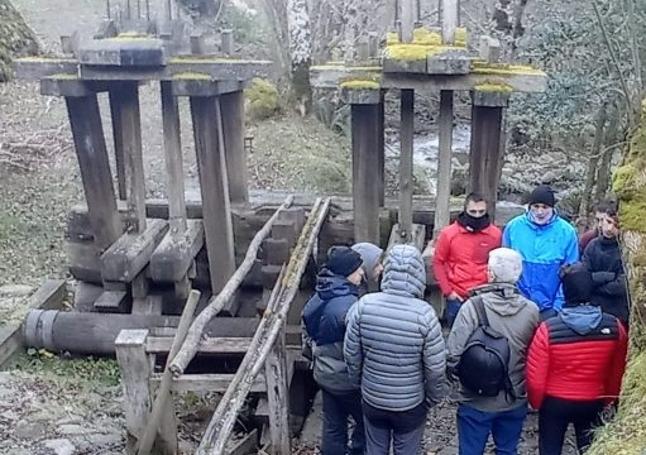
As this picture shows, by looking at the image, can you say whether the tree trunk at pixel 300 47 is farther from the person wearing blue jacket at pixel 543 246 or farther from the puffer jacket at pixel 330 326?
the puffer jacket at pixel 330 326

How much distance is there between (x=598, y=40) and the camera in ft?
35.9

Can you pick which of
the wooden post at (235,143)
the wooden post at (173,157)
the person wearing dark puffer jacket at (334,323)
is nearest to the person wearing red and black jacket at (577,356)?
the person wearing dark puffer jacket at (334,323)

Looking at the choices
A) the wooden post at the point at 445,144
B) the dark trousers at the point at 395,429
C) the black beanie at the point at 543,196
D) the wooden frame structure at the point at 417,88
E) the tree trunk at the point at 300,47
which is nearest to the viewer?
the dark trousers at the point at 395,429

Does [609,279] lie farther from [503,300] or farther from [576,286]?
[503,300]

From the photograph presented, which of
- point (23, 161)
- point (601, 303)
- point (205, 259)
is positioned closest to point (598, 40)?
point (205, 259)

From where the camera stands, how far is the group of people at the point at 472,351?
453 cm

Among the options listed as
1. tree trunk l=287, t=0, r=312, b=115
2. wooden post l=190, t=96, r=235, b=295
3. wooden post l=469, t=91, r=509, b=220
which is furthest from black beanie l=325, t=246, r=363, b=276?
tree trunk l=287, t=0, r=312, b=115

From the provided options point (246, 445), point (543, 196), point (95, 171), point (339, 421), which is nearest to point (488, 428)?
point (339, 421)

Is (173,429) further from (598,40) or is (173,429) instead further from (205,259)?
(598,40)

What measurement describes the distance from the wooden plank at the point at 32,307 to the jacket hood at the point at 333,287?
3527 mm

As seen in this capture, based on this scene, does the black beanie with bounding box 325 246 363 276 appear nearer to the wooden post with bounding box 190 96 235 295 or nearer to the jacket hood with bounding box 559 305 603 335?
the jacket hood with bounding box 559 305 603 335

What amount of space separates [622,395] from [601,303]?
49.6 inches

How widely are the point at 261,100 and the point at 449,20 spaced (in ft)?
25.4

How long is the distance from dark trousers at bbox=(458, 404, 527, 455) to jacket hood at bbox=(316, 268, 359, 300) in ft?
3.04
